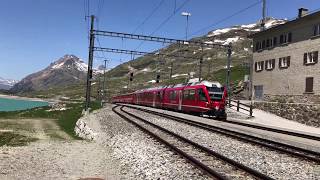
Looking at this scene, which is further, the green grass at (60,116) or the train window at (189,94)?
the train window at (189,94)

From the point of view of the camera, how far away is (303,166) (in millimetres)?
13094

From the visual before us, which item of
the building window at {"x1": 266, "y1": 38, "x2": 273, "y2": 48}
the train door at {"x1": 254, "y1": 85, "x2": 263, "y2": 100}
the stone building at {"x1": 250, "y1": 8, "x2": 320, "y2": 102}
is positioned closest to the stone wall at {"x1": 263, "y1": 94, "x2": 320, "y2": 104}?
the stone building at {"x1": 250, "y1": 8, "x2": 320, "y2": 102}

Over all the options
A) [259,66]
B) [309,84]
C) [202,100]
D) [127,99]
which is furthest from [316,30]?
[127,99]

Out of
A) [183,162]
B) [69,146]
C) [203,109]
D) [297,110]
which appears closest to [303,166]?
[183,162]

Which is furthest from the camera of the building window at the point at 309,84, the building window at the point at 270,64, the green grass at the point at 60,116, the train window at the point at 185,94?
the building window at the point at 270,64

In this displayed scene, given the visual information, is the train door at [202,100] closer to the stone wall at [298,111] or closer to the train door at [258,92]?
the stone wall at [298,111]

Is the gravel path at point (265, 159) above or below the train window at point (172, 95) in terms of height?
below

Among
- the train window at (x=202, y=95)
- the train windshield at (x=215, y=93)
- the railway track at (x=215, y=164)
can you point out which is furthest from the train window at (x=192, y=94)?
the railway track at (x=215, y=164)

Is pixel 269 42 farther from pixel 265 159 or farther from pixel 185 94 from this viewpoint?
pixel 265 159

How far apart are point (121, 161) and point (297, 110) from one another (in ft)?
103

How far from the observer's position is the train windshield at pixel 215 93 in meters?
38.3

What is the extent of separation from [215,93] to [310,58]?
12909mm

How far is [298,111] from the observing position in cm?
4269

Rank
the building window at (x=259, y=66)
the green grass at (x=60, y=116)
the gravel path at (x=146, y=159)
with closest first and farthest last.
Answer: the gravel path at (x=146, y=159)
the green grass at (x=60, y=116)
the building window at (x=259, y=66)
